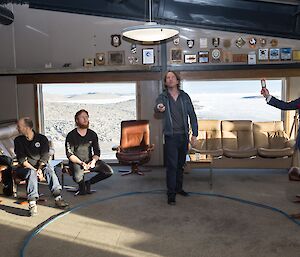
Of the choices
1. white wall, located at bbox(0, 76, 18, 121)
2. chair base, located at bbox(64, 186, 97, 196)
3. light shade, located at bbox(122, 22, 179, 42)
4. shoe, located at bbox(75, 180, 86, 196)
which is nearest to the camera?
light shade, located at bbox(122, 22, 179, 42)

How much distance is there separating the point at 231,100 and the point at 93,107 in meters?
2.80

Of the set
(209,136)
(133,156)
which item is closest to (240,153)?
(209,136)

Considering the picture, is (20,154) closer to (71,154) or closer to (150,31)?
(71,154)

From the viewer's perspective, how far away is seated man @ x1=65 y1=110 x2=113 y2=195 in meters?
5.23

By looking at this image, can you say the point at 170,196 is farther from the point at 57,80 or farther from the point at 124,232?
the point at 57,80

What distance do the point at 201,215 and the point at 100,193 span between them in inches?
67.0

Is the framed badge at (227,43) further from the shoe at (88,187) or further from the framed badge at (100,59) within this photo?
the shoe at (88,187)

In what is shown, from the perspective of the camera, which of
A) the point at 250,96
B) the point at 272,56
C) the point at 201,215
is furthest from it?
the point at 250,96

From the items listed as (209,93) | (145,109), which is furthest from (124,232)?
(209,93)

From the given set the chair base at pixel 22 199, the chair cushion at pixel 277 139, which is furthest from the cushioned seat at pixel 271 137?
the chair base at pixel 22 199

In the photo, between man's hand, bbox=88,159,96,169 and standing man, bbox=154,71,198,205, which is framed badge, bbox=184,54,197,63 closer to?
standing man, bbox=154,71,198,205

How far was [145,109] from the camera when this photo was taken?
286 inches

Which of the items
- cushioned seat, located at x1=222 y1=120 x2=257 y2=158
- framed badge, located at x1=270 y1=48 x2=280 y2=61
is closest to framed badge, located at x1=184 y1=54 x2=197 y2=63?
cushioned seat, located at x1=222 y1=120 x2=257 y2=158

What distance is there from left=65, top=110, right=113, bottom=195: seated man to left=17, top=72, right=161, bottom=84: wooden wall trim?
2047 millimetres
